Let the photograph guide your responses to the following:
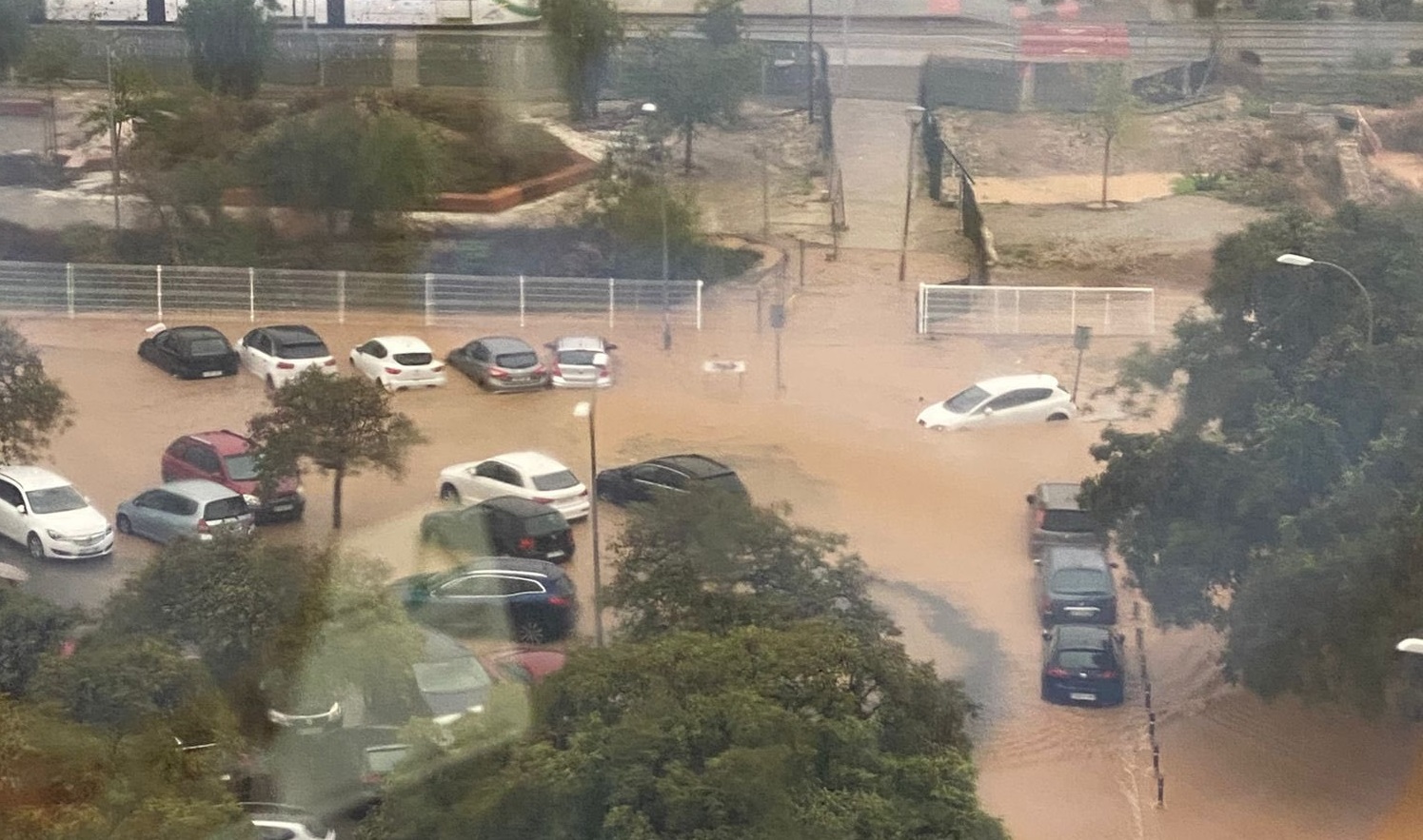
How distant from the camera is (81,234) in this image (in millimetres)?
15102

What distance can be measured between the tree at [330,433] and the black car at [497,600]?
1.46m

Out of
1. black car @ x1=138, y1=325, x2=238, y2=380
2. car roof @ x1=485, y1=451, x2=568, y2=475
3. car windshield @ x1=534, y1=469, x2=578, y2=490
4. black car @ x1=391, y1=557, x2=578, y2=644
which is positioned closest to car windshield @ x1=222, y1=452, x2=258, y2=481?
car roof @ x1=485, y1=451, x2=568, y2=475

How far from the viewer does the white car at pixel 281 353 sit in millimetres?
11914

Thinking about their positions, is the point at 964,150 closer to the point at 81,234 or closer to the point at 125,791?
the point at 81,234

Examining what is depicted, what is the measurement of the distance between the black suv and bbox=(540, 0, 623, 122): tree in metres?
9.77

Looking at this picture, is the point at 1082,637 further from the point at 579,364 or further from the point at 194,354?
the point at 194,354

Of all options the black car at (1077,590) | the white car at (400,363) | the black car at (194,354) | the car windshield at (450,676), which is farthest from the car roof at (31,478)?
the black car at (1077,590)

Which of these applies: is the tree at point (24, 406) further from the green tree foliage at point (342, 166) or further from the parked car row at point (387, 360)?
the green tree foliage at point (342, 166)

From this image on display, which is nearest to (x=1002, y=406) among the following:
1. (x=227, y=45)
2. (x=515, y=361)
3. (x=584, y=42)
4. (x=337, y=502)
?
(x=515, y=361)

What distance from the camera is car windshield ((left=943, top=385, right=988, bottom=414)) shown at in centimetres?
1146

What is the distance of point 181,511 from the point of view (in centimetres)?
916

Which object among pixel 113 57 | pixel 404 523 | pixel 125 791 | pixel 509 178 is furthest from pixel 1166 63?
pixel 125 791

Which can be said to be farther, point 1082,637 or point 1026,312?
point 1026,312

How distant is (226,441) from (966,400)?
4.56 meters
